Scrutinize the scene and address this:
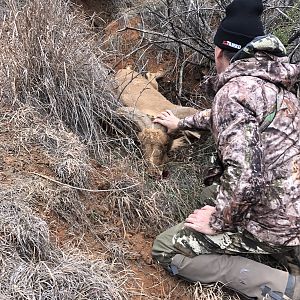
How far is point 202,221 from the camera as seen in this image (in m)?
3.56

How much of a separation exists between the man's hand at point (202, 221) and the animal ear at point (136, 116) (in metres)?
1.15

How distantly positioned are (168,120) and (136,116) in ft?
1.41

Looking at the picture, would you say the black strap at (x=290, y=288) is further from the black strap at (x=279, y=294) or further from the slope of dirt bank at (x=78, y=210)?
the slope of dirt bank at (x=78, y=210)

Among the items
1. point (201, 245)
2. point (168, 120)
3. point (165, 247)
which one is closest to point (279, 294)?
point (201, 245)

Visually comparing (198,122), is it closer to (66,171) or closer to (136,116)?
(136,116)

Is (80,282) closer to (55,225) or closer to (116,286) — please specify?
(116,286)

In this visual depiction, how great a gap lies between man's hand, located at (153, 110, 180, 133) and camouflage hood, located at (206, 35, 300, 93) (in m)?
0.98

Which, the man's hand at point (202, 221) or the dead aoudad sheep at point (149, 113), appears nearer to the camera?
the man's hand at point (202, 221)

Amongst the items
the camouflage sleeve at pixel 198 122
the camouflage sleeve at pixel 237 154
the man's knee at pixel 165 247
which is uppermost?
the camouflage sleeve at pixel 237 154

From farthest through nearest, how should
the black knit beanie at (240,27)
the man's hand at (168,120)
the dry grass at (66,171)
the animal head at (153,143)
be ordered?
the animal head at (153,143)
the man's hand at (168,120)
the black knit beanie at (240,27)
the dry grass at (66,171)

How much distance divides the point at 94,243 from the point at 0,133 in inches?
44.5

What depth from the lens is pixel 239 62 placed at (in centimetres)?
336

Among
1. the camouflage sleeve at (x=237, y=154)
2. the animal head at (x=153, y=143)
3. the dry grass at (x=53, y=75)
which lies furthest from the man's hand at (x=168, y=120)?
the camouflage sleeve at (x=237, y=154)

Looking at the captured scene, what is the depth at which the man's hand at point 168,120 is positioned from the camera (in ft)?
14.3
